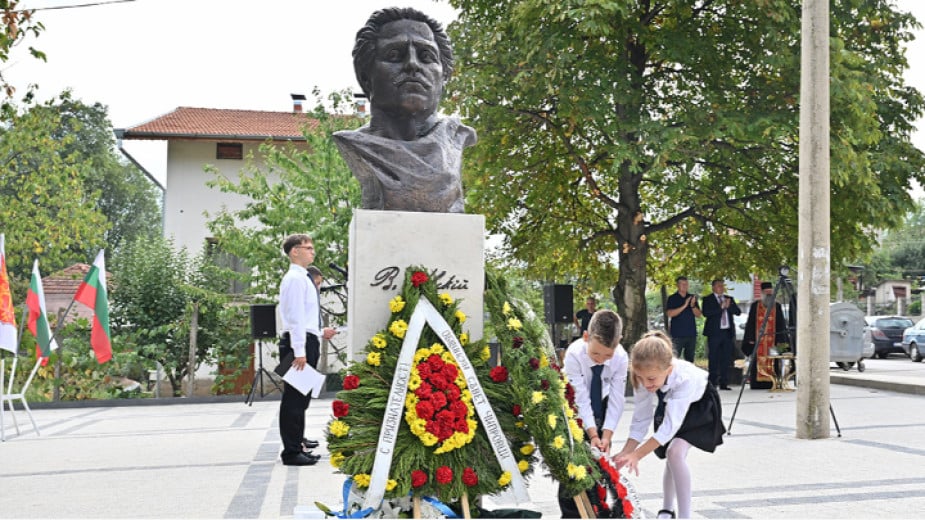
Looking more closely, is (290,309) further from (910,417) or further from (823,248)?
(910,417)

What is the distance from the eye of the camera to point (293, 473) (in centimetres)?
696

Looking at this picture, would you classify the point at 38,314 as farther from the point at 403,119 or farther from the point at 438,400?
the point at 438,400

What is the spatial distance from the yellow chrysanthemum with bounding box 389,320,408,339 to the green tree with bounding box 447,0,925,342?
8922 mm

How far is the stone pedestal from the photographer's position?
4801 millimetres

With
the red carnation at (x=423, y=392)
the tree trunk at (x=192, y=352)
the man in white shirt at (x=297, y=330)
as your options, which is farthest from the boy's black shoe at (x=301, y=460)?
the tree trunk at (x=192, y=352)

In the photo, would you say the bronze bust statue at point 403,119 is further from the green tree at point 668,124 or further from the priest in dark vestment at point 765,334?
the priest in dark vestment at point 765,334

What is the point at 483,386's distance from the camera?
4.60 m

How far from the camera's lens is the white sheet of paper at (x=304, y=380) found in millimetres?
6828

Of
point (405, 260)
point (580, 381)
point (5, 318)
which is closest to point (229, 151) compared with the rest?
point (5, 318)

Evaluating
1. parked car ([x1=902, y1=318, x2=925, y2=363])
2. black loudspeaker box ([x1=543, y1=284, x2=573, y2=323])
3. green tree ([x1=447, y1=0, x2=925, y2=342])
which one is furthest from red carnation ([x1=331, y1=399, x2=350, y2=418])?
parked car ([x1=902, y1=318, x2=925, y2=363])

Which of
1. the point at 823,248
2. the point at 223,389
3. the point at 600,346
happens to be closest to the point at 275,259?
the point at 223,389

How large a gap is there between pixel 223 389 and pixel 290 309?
11486 millimetres

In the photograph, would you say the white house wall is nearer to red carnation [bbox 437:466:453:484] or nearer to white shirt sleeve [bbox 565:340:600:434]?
white shirt sleeve [bbox 565:340:600:434]

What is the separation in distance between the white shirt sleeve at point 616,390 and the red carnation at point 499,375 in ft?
2.58
